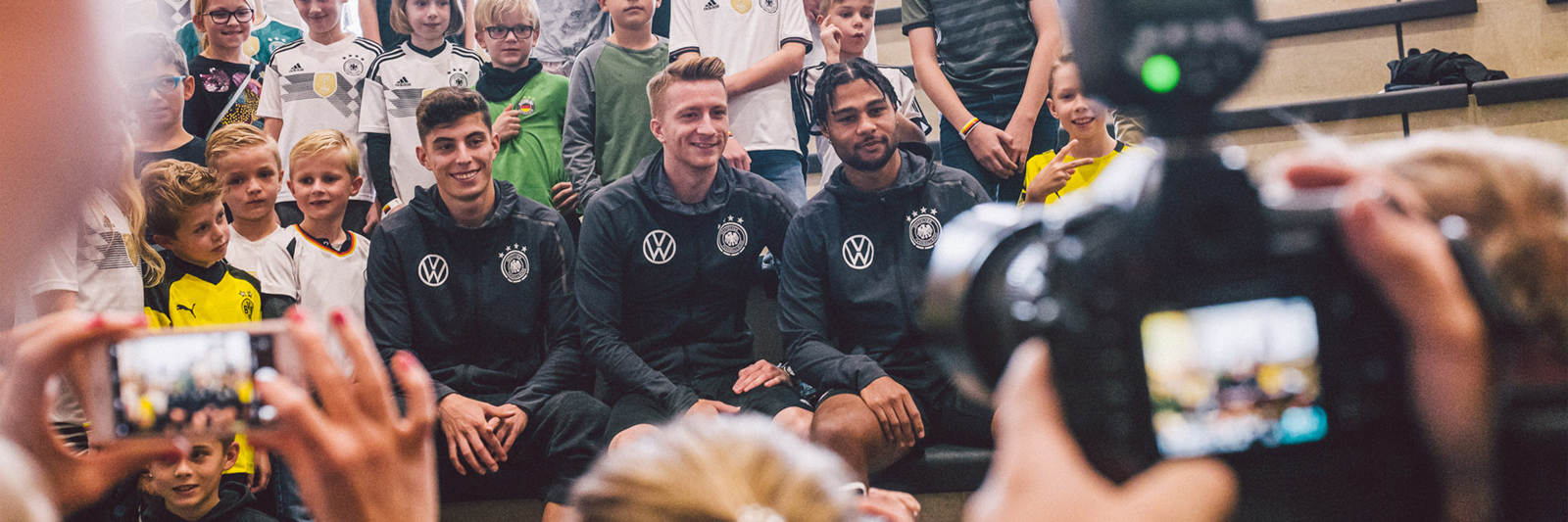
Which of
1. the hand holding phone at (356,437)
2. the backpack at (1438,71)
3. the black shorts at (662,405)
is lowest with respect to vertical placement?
the black shorts at (662,405)

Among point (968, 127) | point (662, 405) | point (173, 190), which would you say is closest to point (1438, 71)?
point (968, 127)

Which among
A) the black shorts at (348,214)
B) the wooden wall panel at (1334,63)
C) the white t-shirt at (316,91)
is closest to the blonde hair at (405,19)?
the white t-shirt at (316,91)

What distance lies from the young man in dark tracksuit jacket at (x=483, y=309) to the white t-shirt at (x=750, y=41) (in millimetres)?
591

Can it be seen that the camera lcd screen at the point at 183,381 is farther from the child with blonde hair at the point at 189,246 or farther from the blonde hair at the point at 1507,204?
the child with blonde hair at the point at 189,246

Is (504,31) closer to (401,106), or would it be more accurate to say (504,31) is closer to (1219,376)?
(401,106)

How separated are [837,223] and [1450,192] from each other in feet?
6.86

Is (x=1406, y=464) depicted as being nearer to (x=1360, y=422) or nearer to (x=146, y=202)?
(x=1360, y=422)

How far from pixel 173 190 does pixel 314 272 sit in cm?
37

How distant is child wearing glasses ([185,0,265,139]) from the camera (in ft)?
10.2

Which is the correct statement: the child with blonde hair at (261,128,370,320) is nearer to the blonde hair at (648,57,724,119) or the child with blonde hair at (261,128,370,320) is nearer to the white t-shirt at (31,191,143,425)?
the white t-shirt at (31,191,143,425)

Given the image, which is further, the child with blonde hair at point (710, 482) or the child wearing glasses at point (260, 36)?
the child wearing glasses at point (260, 36)

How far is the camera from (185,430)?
0.73 m

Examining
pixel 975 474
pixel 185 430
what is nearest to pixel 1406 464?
pixel 185 430

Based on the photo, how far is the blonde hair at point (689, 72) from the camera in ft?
8.67
